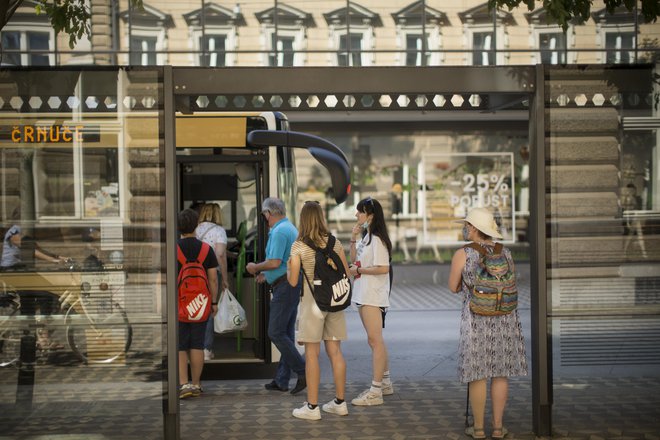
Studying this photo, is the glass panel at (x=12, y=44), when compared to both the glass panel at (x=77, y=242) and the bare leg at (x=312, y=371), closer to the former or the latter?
the glass panel at (x=77, y=242)

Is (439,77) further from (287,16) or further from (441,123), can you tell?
(441,123)

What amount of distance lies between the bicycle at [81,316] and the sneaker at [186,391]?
2072 millimetres

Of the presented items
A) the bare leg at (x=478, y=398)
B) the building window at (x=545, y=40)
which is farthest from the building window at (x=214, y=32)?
the bare leg at (x=478, y=398)

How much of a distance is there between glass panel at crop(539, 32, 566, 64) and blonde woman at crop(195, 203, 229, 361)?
869 cm

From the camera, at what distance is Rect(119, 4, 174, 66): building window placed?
15.3 meters

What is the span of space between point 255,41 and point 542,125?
387 inches

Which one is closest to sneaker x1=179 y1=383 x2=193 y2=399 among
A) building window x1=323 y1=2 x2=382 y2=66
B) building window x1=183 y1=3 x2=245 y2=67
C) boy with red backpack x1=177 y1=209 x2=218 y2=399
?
boy with red backpack x1=177 y1=209 x2=218 y2=399

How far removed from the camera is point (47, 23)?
14531 millimetres

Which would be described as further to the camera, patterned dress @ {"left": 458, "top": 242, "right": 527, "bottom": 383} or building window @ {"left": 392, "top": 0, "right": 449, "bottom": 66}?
building window @ {"left": 392, "top": 0, "right": 449, "bottom": 66}

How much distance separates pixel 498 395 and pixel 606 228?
1387mm

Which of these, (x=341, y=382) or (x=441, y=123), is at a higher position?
(x=441, y=123)

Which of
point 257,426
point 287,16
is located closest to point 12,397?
point 257,426

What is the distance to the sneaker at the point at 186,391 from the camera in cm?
816

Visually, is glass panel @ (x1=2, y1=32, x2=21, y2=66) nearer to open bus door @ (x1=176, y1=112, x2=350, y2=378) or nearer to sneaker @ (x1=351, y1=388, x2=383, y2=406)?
open bus door @ (x1=176, y1=112, x2=350, y2=378)
